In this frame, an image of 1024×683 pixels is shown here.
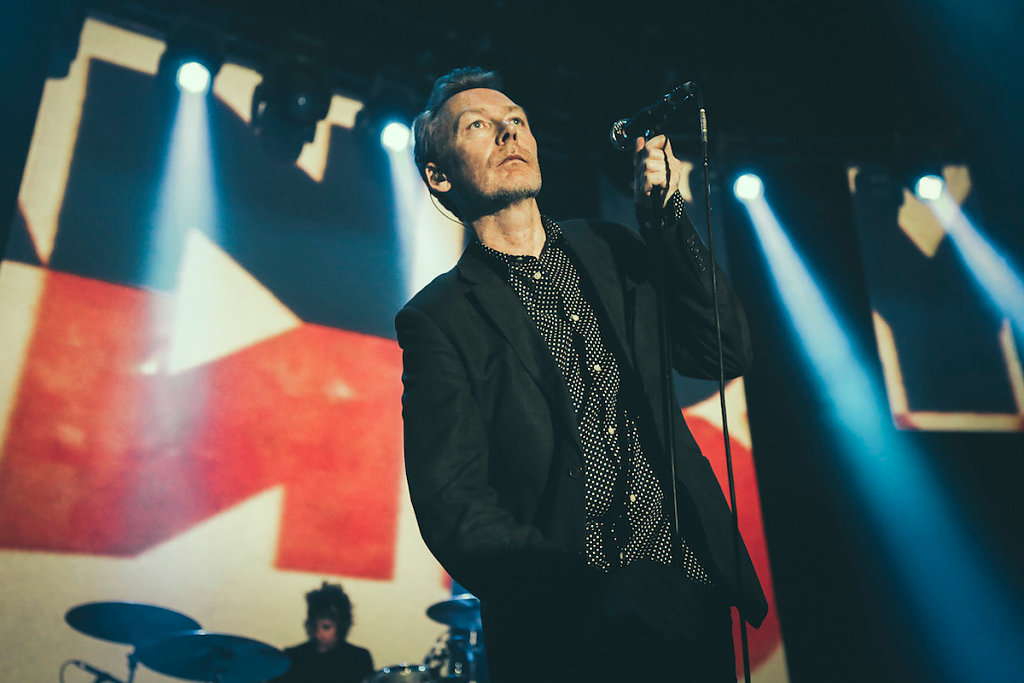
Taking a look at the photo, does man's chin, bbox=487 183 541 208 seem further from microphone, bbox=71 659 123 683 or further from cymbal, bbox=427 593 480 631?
microphone, bbox=71 659 123 683

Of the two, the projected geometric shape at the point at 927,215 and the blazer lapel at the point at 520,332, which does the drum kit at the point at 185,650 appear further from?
the projected geometric shape at the point at 927,215

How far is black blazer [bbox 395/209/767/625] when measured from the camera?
1257 millimetres

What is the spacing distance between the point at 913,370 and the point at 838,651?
2131mm

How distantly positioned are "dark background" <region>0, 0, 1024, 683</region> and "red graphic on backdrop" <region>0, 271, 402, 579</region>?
965mm

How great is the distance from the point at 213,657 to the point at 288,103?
140 inches

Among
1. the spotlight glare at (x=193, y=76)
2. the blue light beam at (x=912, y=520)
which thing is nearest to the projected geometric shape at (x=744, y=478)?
the blue light beam at (x=912, y=520)

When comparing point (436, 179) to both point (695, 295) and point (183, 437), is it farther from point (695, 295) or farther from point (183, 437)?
point (183, 437)

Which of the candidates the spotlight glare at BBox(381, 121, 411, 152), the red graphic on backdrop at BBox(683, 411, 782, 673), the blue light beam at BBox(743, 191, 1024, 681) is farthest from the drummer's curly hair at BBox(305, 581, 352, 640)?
the blue light beam at BBox(743, 191, 1024, 681)

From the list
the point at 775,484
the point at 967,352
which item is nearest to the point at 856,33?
the point at 967,352

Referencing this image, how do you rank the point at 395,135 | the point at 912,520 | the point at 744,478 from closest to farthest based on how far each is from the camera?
A: the point at 912,520
the point at 744,478
the point at 395,135

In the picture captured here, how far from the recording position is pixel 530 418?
4.65ft

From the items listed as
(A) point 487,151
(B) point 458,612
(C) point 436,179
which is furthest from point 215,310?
(A) point 487,151

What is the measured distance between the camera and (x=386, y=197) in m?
5.56

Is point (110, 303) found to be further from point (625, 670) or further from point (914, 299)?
point (914, 299)
